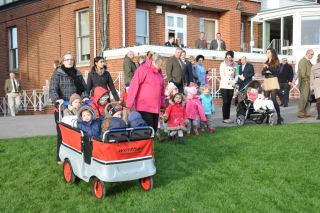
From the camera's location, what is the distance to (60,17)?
20.7 m

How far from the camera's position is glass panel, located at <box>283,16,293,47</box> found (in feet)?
79.1

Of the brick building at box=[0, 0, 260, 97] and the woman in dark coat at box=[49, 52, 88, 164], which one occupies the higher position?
the brick building at box=[0, 0, 260, 97]

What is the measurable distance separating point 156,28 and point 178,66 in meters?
9.47

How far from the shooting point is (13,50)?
24.4 m

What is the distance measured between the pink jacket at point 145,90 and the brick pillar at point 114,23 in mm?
10705

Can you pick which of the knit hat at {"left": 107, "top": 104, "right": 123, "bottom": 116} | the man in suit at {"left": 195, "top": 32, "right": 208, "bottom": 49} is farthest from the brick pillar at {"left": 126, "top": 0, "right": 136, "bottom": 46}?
the knit hat at {"left": 107, "top": 104, "right": 123, "bottom": 116}

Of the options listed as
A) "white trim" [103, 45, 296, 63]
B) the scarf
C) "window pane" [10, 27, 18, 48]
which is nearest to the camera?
the scarf

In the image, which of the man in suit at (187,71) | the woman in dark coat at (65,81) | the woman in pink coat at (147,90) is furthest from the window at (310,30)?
the woman in dark coat at (65,81)

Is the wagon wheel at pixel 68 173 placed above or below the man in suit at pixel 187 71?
below

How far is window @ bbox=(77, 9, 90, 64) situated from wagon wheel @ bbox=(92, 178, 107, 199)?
14.3 meters

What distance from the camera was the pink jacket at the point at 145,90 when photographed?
6.97 m

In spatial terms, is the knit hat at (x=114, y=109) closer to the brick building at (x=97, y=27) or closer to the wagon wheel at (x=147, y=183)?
the wagon wheel at (x=147, y=183)

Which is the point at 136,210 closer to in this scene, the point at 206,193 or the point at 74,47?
the point at 206,193

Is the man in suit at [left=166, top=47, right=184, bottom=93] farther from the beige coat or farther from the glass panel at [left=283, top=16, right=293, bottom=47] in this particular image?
the glass panel at [left=283, top=16, right=293, bottom=47]
